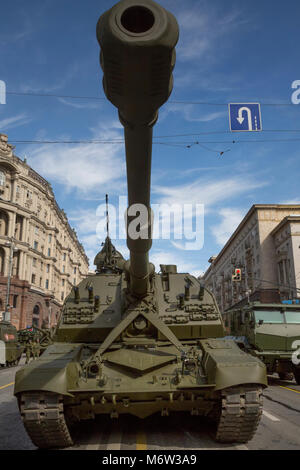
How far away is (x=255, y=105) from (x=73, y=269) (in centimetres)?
6779

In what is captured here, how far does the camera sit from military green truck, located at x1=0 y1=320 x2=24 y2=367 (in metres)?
20.0

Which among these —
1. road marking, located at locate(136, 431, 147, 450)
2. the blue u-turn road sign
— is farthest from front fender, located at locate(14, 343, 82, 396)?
the blue u-turn road sign

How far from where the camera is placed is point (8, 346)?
819 inches

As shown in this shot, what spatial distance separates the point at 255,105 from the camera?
10453 millimetres

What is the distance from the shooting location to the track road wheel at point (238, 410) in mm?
5078

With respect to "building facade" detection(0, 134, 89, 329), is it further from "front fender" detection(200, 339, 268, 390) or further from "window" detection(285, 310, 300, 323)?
"front fender" detection(200, 339, 268, 390)

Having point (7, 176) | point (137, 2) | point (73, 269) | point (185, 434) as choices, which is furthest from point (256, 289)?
point (137, 2)

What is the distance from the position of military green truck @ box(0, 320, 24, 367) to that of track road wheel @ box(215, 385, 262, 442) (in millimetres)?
16774

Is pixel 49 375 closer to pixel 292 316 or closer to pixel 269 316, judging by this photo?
pixel 269 316

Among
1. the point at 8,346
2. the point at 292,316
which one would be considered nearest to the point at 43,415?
the point at 292,316

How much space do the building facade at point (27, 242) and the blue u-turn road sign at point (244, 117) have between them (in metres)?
32.1

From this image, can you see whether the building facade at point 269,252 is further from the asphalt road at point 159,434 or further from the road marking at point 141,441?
the road marking at point 141,441

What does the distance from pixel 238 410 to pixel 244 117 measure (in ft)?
24.5
